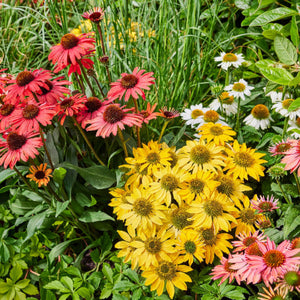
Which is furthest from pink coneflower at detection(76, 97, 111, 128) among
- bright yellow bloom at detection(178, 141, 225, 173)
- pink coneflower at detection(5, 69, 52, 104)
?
bright yellow bloom at detection(178, 141, 225, 173)

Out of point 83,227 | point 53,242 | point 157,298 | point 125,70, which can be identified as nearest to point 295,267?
point 157,298

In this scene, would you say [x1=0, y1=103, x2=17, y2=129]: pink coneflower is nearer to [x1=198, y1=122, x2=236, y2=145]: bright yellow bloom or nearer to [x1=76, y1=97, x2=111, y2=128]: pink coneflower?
[x1=76, y1=97, x2=111, y2=128]: pink coneflower

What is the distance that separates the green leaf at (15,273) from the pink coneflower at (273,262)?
873mm

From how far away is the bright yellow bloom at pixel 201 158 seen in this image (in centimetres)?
120

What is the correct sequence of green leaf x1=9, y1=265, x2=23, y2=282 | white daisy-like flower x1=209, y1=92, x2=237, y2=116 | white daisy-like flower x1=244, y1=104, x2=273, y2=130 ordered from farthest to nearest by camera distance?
1. white daisy-like flower x1=209, y1=92, x2=237, y2=116
2. white daisy-like flower x1=244, y1=104, x2=273, y2=130
3. green leaf x1=9, y1=265, x2=23, y2=282

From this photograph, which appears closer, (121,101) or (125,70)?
(121,101)

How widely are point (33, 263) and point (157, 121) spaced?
0.85 meters

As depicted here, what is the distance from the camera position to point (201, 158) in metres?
1.20

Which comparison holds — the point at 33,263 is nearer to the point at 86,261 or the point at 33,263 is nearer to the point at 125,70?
the point at 86,261

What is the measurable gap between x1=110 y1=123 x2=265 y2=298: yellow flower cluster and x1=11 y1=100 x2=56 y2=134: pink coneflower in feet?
1.06

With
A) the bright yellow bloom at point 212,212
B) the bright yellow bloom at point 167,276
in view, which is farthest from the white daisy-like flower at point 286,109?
the bright yellow bloom at point 167,276

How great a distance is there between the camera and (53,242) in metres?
1.50

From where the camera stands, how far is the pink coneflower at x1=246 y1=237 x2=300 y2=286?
0.85 meters

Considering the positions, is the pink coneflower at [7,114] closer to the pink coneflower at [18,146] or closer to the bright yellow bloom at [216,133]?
the pink coneflower at [18,146]
